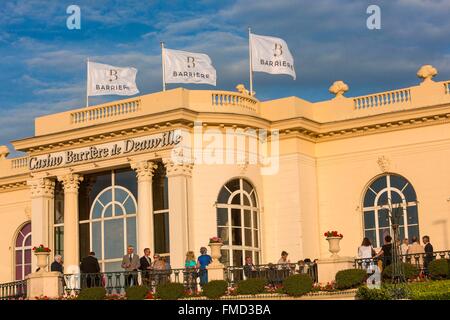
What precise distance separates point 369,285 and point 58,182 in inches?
617

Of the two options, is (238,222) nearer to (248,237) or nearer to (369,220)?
(248,237)

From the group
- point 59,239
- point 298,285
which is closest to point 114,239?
point 59,239

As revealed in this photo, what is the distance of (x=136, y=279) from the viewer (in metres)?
31.4

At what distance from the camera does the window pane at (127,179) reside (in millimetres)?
35969

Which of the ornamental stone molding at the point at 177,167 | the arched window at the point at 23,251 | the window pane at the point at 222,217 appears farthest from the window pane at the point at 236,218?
the arched window at the point at 23,251

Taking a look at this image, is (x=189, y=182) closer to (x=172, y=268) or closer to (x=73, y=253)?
(x=172, y=268)

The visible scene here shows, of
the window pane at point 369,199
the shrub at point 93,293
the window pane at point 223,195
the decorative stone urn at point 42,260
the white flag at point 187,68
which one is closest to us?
the shrub at point 93,293

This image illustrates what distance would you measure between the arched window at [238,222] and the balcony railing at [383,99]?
5.28 m

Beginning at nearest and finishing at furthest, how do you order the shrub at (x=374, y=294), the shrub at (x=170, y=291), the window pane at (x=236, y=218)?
the shrub at (x=374, y=294) < the shrub at (x=170, y=291) < the window pane at (x=236, y=218)

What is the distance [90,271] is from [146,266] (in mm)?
2132

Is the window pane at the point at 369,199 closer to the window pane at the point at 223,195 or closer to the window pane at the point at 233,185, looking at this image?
the window pane at the point at 233,185

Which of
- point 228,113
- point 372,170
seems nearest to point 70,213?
point 228,113

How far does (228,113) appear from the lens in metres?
34.6

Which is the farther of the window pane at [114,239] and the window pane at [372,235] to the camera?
the window pane at [114,239]
